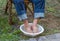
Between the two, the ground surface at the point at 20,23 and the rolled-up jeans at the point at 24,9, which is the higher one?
the rolled-up jeans at the point at 24,9

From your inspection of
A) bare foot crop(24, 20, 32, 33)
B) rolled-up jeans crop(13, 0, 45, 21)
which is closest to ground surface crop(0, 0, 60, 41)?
bare foot crop(24, 20, 32, 33)

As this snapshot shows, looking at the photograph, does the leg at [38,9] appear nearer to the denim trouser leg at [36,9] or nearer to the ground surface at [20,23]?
the denim trouser leg at [36,9]

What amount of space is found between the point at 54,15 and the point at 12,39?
120 cm

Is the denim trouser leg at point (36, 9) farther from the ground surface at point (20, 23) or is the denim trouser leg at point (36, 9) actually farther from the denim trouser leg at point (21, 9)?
the ground surface at point (20, 23)

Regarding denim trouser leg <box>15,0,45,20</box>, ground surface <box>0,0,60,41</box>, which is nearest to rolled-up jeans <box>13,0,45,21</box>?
denim trouser leg <box>15,0,45,20</box>

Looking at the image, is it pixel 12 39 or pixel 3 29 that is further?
pixel 3 29

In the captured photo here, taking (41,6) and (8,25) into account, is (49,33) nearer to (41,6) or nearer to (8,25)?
(41,6)

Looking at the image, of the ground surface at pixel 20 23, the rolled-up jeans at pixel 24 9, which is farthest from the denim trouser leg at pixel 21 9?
the ground surface at pixel 20 23

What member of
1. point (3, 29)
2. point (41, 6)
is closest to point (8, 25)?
point (3, 29)

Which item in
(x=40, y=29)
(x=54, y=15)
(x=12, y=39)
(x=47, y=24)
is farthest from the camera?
(x=54, y=15)

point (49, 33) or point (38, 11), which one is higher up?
point (38, 11)

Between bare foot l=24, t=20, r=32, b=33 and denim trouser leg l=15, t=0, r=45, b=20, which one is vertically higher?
denim trouser leg l=15, t=0, r=45, b=20

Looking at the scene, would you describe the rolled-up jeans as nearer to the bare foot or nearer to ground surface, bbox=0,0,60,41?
the bare foot

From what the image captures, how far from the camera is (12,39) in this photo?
306cm
